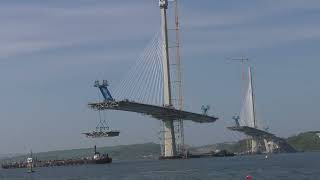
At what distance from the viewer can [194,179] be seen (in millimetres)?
70938

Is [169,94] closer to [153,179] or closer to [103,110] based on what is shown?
[103,110]

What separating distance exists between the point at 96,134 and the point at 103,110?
8.53 metres

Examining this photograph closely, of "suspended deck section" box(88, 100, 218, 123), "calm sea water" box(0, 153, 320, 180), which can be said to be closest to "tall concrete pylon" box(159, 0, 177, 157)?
"suspended deck section" box(88, 100, 218, 123)

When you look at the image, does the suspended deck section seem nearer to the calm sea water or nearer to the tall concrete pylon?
the tall concrete pylon

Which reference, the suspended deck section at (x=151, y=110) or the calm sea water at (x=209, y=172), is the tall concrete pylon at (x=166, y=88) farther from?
the calm sea water at (x=209, y=172)

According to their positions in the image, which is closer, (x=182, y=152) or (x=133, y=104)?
(x=133, y=104)

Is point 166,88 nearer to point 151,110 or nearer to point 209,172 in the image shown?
point 151,110

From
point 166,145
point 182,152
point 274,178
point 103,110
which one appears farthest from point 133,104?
point 274,178

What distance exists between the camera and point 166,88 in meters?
148

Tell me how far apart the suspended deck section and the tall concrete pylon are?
6.52ft

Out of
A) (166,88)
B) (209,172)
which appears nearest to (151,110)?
(166,88)

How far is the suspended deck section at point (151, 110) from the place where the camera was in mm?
136625

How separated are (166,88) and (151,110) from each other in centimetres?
522

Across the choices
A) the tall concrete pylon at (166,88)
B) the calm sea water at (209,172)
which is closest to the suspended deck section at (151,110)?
the tall concrete pylon at (166,88)
